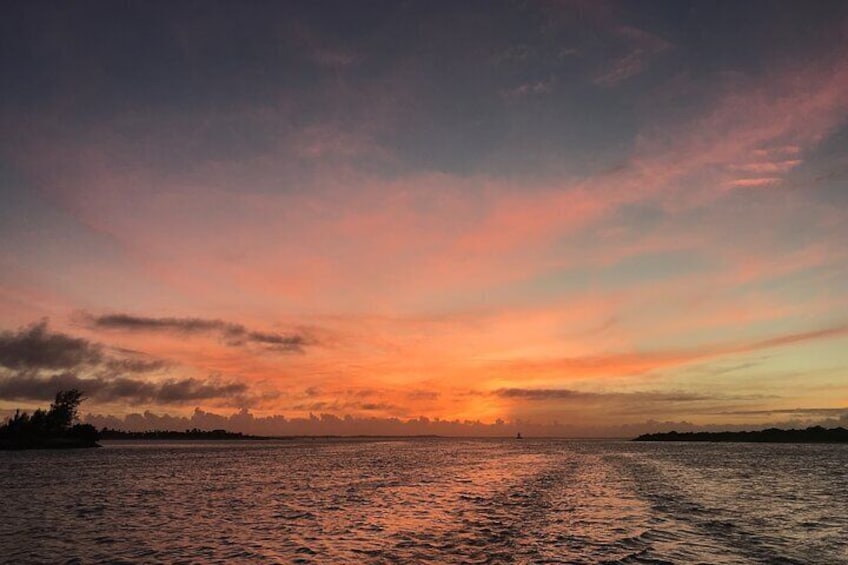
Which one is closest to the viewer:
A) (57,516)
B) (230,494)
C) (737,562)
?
(737,562)

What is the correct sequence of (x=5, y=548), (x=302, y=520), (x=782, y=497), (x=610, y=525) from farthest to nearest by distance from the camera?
(x=782, y=497)
(x=302, y=520)
(x=610, y=525)
(x=5, y=548)

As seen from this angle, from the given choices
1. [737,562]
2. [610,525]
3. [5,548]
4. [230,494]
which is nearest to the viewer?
[737,562]

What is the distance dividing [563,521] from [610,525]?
3564mm

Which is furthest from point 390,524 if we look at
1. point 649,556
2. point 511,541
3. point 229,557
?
point 649,556

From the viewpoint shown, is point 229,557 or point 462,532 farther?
point 462,532

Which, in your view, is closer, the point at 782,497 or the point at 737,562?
the point at 737,562

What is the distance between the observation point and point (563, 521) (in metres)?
41.3

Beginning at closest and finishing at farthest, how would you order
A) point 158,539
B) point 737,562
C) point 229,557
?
point 737,562 → point 229,557 → point 158,539

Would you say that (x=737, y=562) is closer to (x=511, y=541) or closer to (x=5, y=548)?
(x=511, y=541)

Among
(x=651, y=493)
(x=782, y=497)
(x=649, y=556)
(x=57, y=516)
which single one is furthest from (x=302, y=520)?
(x=782, y=497)

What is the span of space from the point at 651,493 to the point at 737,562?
32.0 metres

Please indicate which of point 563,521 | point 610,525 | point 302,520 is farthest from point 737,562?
point 302,520

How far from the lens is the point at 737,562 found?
2875cm

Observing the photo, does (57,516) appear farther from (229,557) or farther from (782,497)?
(782,497)
